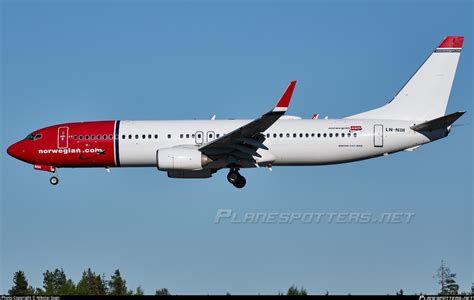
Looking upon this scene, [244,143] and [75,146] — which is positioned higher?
[75,146]

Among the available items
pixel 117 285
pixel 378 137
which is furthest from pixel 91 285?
pixel 378 137

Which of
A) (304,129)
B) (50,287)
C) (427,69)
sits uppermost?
(427,69)

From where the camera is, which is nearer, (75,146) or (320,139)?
(320,139)

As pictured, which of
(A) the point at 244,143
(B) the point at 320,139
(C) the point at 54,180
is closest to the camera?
(A) the point at 244,143

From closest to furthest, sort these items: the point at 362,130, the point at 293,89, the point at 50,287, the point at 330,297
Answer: the point at 330,297, the point at 293,89, the point at 362,130, the point at 50,287

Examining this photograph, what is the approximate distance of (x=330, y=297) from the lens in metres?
34.3

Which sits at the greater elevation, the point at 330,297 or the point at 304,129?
the point at 304,129

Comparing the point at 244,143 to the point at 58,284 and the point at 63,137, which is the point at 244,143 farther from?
the point at 58,284

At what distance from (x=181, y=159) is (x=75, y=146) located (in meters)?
6.22

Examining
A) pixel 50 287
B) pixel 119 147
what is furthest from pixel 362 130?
pixel 50 287

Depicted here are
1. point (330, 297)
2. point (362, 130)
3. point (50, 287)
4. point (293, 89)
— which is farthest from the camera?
point (50, 287)

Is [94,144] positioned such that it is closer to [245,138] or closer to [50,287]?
[245,138]

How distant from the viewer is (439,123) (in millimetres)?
48875

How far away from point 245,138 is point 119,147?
264 inches
